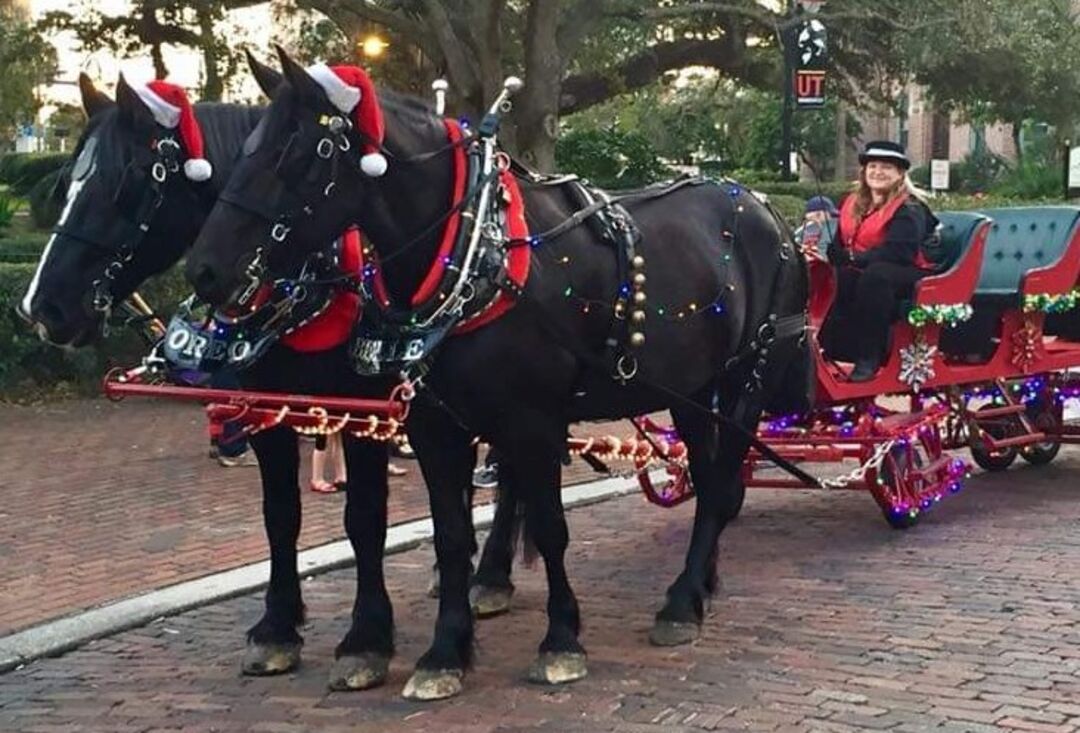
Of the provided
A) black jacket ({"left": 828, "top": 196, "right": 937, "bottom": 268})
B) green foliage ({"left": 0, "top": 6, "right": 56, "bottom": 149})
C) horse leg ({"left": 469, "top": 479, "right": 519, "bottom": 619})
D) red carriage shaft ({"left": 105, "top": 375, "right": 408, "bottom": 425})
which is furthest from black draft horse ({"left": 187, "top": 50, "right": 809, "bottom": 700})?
green foliage ({"left": 0, "top": 6, "right": 56, "bottom": 149})

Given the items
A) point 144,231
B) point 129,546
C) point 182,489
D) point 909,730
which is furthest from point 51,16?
point 909,730

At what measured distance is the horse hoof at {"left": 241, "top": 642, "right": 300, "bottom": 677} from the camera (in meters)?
5.44

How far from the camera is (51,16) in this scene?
68.4ft

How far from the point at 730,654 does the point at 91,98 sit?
10.3 feet

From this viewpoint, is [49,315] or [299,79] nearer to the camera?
[299,79]

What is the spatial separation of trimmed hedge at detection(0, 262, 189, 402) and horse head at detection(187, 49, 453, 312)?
334 inches

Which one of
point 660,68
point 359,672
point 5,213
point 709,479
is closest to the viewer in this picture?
point 359,672

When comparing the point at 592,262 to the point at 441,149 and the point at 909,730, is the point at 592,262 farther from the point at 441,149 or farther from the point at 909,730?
the point at 909,730

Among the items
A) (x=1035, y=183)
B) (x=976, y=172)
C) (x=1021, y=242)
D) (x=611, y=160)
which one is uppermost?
(x=611, y=160)

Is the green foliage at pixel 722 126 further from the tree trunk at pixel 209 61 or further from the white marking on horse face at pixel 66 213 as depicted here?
the white marking on horse face at pixel 66 213

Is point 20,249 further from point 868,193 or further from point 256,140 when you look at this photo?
point 256,140

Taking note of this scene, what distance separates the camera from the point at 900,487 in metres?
7.48

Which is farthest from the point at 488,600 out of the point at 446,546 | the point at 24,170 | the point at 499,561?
the point at 24,170

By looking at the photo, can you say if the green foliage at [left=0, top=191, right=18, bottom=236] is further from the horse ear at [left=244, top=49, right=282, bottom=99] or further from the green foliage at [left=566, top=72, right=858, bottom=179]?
the green foliage at [left=566, top=72, right=858, bottom=179]
